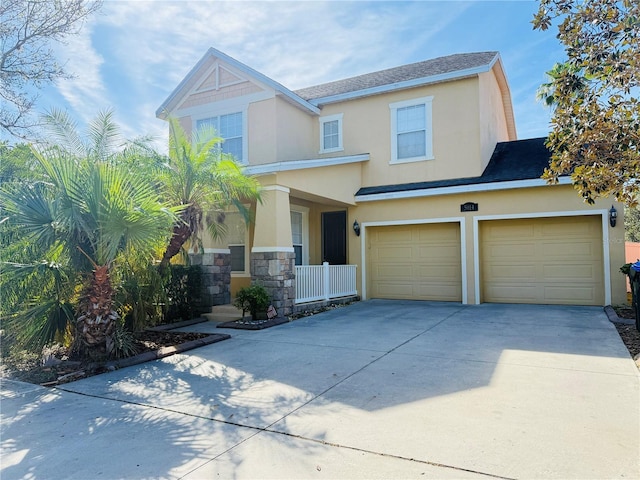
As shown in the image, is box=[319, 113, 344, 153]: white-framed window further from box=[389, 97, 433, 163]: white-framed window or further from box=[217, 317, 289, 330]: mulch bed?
box=[217, 317, 289, 330]: mulch bed

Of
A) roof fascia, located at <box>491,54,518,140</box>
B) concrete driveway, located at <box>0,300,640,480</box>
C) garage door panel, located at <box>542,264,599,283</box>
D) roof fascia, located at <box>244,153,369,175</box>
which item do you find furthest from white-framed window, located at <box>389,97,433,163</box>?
concrete driveway, located at <box>0,300,640,480</box>

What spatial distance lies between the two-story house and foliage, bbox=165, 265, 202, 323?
796 millimetres

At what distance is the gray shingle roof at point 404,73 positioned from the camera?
1302cm

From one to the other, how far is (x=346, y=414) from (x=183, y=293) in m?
6.93

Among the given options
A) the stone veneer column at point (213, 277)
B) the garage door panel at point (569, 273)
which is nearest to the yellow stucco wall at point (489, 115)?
the garage door panel at point (569, 273)

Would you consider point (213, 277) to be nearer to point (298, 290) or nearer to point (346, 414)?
point (298, 290)

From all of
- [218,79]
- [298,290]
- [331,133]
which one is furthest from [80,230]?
[331,133]

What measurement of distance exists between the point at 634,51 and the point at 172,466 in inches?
282

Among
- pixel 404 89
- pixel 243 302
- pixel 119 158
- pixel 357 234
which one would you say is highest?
pixel 404 89

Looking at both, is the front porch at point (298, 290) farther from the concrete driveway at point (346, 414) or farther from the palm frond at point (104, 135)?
the palm frond at point (104, 135)

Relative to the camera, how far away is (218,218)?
9.77 metres

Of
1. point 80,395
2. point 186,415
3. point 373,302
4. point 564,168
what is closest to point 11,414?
point 80,395

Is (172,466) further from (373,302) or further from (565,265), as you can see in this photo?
(565,265)

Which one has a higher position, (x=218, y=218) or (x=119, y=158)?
(x=119, y=158)
